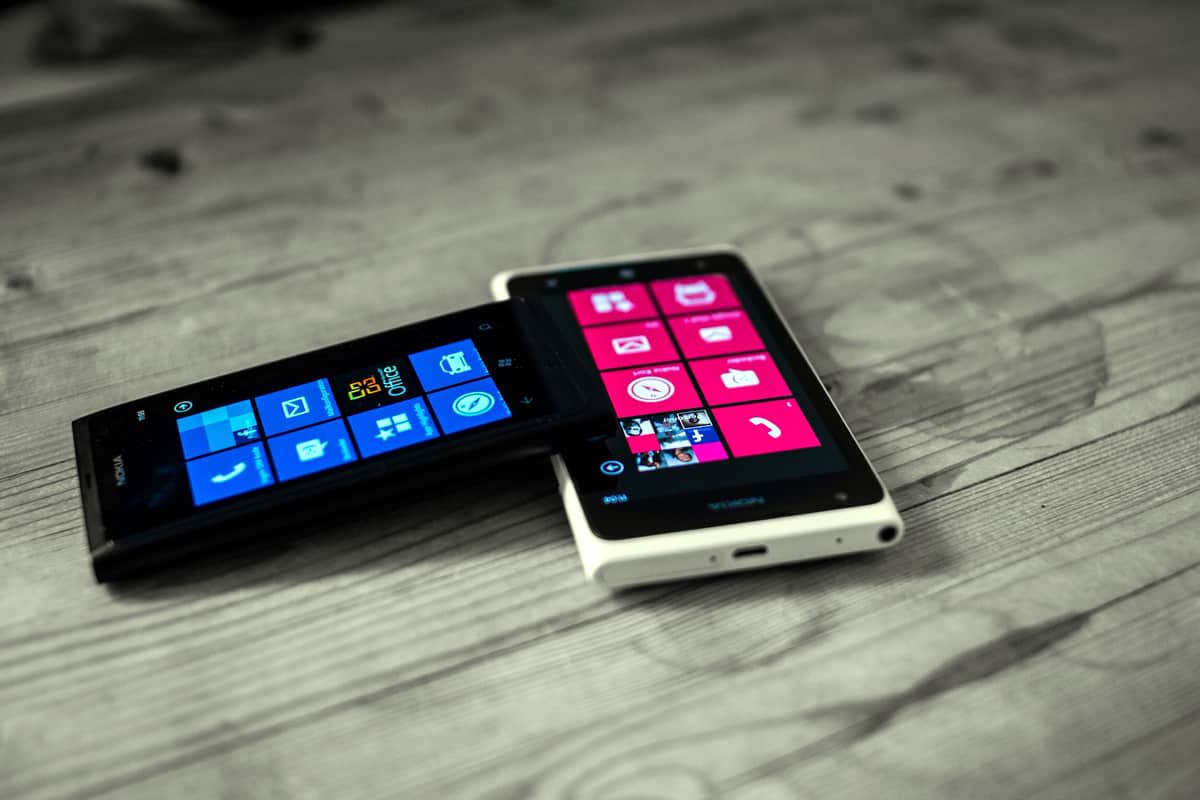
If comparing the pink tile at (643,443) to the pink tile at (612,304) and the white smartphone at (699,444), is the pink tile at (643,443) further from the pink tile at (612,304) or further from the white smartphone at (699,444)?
the pink tile at (612,304)

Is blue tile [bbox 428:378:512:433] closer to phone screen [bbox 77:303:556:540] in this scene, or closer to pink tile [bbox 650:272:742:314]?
phone screen [bbox 77:303:556:540]

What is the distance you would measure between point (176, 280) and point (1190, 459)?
612 mm

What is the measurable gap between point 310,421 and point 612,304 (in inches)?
7.6

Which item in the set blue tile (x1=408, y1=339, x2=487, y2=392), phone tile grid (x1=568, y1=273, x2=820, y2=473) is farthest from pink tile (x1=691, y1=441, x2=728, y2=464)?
blue tile (x1=408, y1=339, x2=487, y2=392)

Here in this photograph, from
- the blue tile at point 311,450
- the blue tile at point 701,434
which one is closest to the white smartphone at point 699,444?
the blue tile at point 701,434

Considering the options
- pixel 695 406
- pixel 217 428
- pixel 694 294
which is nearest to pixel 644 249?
pixel 694 294

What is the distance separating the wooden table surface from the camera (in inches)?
17.8

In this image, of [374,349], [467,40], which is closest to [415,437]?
[374,349]

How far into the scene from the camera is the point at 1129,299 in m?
0.70

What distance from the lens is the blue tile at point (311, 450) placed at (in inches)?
19.6

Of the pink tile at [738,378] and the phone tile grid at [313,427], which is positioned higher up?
the phone tile grid at [313,427]

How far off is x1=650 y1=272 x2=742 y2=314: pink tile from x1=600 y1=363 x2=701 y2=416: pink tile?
0.06m

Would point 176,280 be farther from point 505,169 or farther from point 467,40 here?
point 467,40

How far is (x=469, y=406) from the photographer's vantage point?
52 cm
